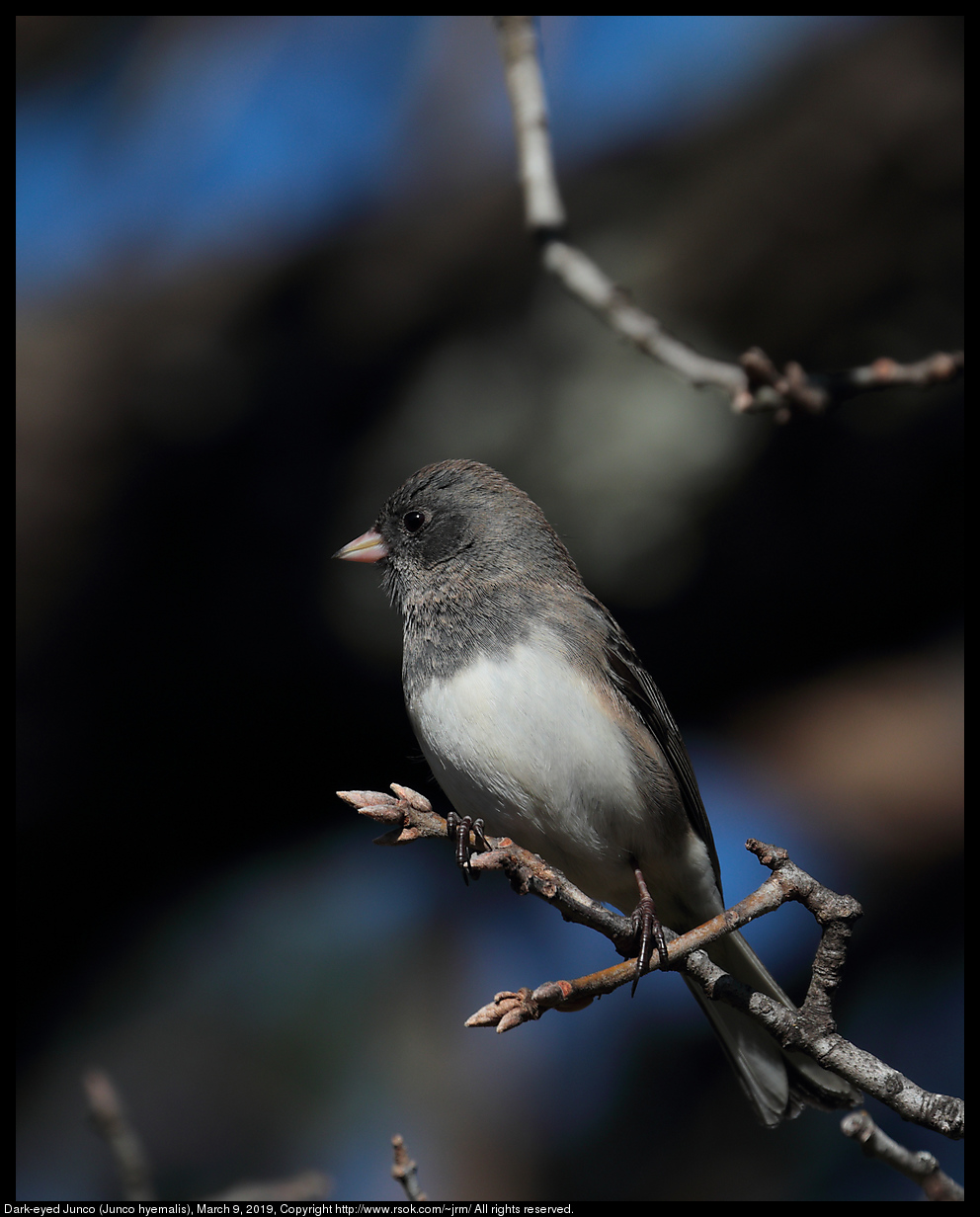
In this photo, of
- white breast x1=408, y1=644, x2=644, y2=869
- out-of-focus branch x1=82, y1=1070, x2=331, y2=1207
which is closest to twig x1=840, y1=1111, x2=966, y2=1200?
white breast x1=408, y1=644, x2=644, y2=869

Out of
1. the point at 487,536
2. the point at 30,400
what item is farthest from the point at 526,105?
the point at 30,400

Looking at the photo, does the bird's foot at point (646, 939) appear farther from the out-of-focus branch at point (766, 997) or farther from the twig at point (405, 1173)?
the twig at point (405, 1173)

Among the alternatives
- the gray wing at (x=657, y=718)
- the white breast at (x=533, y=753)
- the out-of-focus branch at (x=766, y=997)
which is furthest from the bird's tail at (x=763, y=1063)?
the out-of-focus branch at (x=766, y=997)

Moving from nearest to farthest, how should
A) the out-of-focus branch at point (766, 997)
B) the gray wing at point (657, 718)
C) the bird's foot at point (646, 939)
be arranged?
the out-of-focus branch at point (766, 997), the bird's foot at point (646, 939), the gray wing at point (657, 718)

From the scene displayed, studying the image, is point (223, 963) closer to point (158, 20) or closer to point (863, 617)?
point (863, 617)

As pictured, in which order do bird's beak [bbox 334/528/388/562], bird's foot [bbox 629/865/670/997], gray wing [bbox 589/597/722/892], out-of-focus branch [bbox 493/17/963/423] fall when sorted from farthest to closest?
bird's beak [bbox 334/528/388/562]
gray wing [bbox 589/597/722/892]
out-of-focus branch [bbox 493/17/963/423]
bird's foot [bbox 629/865/670/997]

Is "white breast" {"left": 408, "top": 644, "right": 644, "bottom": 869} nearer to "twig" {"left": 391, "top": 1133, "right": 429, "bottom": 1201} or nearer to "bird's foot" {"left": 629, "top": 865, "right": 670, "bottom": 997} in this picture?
"bird's foot" {"left": 629, "top": 865, "right": 670, "bottom": 997}
